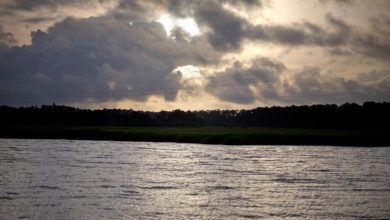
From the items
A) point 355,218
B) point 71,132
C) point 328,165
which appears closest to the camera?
point 355,218

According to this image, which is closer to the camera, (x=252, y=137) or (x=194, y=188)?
(x=194, y=188)

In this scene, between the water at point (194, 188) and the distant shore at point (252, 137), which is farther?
the distant shore at point (252, 137)

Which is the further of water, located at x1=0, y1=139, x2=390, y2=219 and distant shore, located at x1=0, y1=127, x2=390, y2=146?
distant shore, located at x1=0, y1=127, x2=390, y2=146

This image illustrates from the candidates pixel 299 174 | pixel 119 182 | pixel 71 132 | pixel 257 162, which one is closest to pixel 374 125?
pixel 71 132

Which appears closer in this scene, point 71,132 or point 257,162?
point 257,162

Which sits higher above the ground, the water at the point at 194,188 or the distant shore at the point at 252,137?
the distant shore at the point at 252,137

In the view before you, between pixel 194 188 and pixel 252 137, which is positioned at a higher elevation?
pixel 252 137

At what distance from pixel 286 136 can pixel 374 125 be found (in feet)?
169

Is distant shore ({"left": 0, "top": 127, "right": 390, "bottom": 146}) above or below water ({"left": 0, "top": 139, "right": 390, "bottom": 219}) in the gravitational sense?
above

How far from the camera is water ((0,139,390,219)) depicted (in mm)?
31953

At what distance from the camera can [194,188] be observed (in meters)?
42.9

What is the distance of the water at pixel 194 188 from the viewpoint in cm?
3195

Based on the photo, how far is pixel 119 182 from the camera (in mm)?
46406

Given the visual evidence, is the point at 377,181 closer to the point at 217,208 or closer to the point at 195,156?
the point at 217,208
